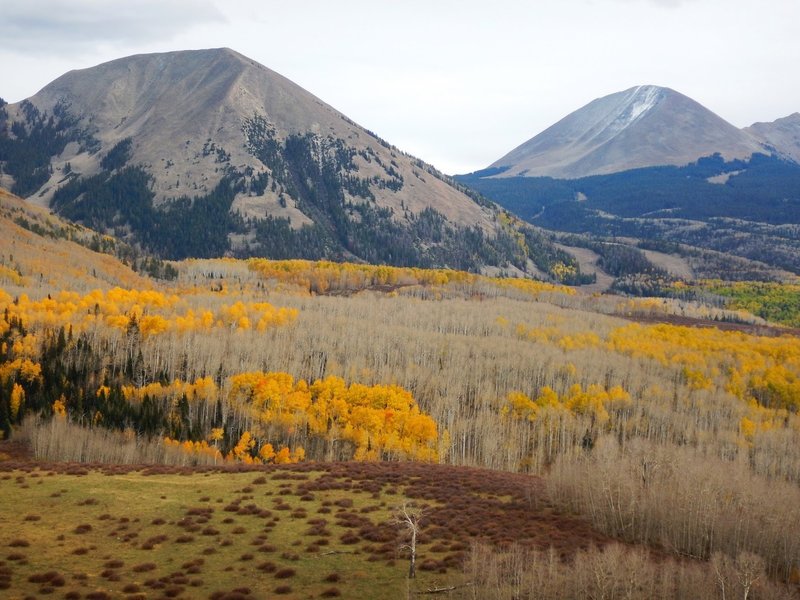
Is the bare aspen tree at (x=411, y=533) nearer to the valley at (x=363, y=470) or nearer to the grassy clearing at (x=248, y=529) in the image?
the valley at (x=363, y=470)

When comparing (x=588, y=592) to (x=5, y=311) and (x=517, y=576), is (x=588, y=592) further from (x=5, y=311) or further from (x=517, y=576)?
(x=5, y=311)

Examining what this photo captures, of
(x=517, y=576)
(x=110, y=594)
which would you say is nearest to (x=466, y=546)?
(x=517, y=576)

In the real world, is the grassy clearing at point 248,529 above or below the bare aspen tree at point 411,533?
below

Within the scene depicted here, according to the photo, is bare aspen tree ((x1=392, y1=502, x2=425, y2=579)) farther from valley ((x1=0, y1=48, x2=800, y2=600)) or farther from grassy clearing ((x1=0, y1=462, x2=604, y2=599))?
grassy clearing ((x1=0, y1=462, x2=604, y2=599))

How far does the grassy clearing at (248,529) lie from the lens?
4641cm

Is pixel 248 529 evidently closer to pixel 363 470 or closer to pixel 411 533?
pixel 411 533

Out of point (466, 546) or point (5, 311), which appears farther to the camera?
point (5, 311)

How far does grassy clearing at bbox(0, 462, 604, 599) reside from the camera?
46406 mm

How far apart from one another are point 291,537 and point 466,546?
1404cm

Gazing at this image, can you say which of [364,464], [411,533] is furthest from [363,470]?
[411,533]

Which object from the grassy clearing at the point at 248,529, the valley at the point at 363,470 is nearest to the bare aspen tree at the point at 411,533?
the valley at the point at 363,470

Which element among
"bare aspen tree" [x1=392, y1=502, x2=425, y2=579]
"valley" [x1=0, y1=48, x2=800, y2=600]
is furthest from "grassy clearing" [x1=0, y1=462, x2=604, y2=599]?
"bare aspen tree" [x1=392, y1=502, x2=425, y2=579]

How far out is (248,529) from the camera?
58062 mm

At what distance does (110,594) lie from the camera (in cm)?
4344
